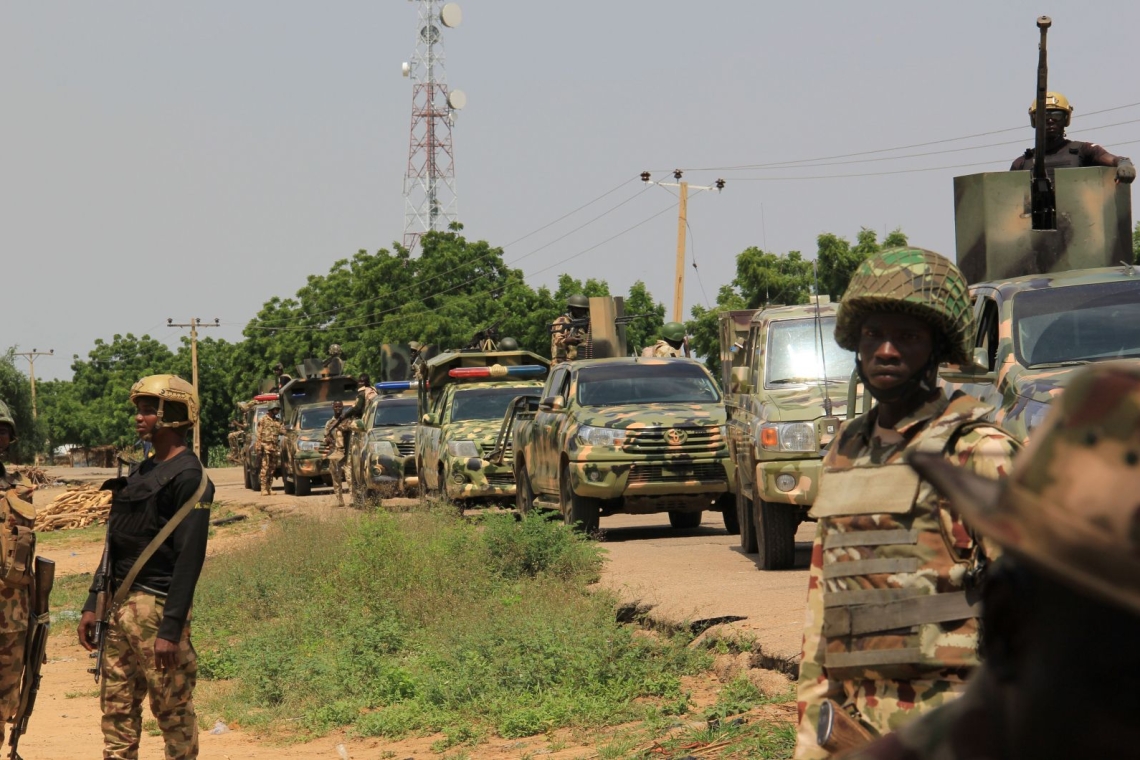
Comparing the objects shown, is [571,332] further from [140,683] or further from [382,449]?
[140,683]

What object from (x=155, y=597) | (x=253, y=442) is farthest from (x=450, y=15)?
(x=155, y=597)

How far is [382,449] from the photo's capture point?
24.5 meters

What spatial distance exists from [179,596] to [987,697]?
5418mm

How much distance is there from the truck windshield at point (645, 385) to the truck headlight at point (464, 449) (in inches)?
154

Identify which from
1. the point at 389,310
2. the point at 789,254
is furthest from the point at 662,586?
the point at 389,310

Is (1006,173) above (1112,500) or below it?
above

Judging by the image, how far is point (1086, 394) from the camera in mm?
1074

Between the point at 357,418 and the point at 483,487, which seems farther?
the point at 357,418

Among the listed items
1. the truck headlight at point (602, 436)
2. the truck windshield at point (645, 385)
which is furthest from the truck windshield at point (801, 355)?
the truck windshield at point (645, 385)

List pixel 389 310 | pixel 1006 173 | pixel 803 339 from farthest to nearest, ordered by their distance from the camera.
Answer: pixel 389 310, pixel 803 339, pixel 1006 173

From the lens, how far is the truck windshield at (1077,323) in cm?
843

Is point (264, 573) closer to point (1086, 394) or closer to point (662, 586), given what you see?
point (662, 586)

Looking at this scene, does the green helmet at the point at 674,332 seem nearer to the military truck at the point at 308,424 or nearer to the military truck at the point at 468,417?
the military truck at the point at 468,417

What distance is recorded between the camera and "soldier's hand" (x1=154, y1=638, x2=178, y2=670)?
6156 millimetres
